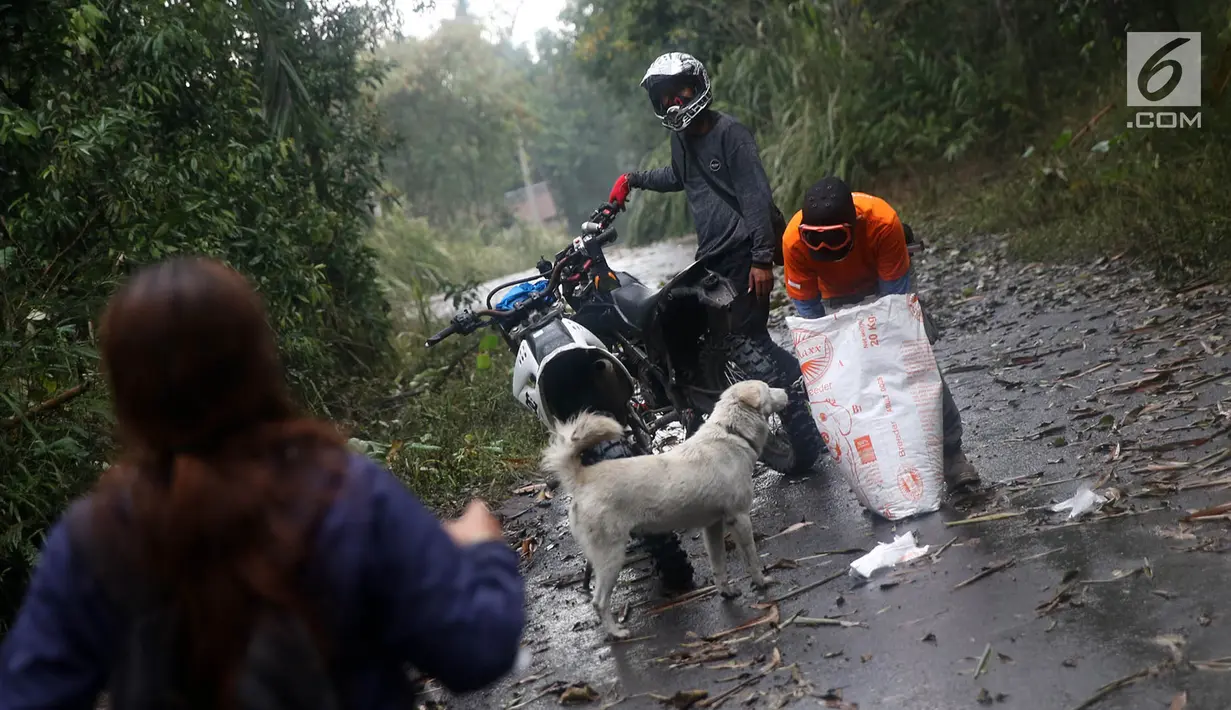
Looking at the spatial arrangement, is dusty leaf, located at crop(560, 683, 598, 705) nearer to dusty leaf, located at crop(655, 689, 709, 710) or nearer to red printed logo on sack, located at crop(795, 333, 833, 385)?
dusty leaf, located at crop(655, 689, 709, 710)

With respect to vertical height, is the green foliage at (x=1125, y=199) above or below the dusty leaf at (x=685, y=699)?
above

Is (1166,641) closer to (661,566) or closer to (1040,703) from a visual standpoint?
(1040,703)

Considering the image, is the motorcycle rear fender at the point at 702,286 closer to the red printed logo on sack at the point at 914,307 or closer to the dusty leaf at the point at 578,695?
the red printed logo on sack at the point at 914,307

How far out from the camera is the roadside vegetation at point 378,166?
6.45m

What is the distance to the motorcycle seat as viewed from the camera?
6.58 m

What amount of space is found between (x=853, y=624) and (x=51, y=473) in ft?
12.9

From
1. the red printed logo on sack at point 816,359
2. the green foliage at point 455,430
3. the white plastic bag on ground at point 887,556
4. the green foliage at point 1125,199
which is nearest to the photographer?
the white plastic bag on ground at point 887,556

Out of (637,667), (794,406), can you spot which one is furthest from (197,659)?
(794,406)

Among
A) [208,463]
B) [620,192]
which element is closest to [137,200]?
[620,192]

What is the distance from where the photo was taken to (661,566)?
5270 millimetres

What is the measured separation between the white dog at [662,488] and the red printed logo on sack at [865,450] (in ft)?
1.63

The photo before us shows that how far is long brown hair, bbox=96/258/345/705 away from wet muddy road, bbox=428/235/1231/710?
7.74 ft

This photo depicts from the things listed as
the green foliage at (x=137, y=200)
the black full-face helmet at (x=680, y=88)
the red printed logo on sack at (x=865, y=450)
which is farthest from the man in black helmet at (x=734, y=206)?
the green foliage at (x=137, y=200)

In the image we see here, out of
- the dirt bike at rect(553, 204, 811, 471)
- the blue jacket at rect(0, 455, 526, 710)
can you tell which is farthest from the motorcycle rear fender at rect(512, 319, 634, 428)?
the blue jacket at rect(0, 455, 526, 710)
